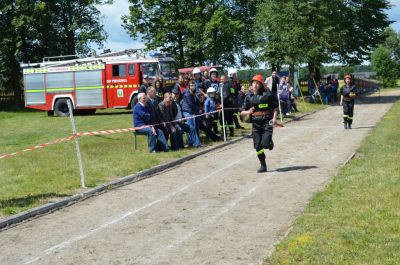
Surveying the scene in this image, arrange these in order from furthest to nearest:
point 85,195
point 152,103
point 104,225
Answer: point 152,103 → point 85,195 → point 104,225

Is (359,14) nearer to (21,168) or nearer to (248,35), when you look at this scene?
(248,35)

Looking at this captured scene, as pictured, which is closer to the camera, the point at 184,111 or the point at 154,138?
the point at 154,138

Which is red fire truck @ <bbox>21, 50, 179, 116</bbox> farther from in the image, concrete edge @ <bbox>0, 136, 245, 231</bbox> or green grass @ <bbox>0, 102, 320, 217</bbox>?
concrete edge @ <bbox>0, 136, 245, 231</bbox>

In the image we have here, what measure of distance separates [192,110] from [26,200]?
319 inches

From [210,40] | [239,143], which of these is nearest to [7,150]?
[239,143]

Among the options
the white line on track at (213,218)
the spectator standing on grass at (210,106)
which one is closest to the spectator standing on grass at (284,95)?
the spectator standing on grass at (210,106)

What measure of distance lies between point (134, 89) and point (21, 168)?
52.6ft

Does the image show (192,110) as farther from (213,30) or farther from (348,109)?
(213,30)

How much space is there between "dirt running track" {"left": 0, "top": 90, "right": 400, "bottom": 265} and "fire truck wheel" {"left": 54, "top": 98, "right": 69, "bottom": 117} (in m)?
18.9

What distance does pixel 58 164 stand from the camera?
Result: 13898 mm

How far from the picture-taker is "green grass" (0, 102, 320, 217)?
34.5ft

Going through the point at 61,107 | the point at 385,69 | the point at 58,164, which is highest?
the point at 385,69

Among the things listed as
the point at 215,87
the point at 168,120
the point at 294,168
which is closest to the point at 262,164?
the point at 294,168

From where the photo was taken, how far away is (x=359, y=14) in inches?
2025
